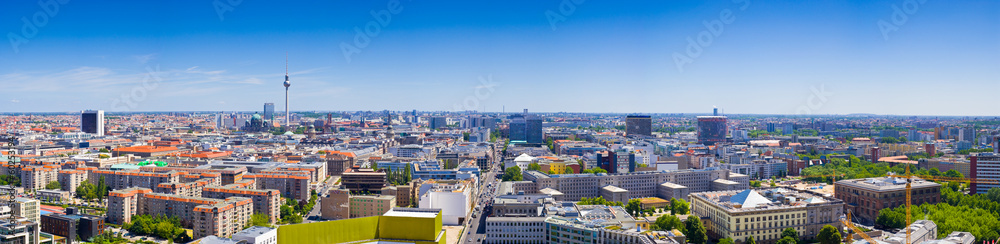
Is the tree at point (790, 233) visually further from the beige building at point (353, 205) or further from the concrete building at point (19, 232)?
the concrete building at point (19, 232)

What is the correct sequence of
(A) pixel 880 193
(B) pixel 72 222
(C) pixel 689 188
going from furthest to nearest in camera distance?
1. (C) pixel 689 188
2. (A) pixel 880 193
3. (B) pixel 72 222

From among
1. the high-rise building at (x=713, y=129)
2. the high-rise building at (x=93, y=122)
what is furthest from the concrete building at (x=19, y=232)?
the high-rise building at (x=713, y=129)

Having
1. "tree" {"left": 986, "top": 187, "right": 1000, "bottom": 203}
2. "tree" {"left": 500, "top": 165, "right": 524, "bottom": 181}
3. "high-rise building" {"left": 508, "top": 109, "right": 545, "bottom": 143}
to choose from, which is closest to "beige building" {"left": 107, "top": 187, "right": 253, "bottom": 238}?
"tree" {"left": 500, "top": 165, "right": 524, "bottom": 181}

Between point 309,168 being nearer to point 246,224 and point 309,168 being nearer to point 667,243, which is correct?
point 246,224

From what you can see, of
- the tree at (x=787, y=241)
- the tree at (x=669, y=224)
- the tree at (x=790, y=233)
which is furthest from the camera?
the tree at (x=669, y=224)

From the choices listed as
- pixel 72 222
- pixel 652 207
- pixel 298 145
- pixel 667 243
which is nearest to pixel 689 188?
pixel 652 207

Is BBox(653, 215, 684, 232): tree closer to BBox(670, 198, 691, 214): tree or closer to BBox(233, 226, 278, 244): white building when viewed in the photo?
BBox(670, 198, 691, 214): tree
